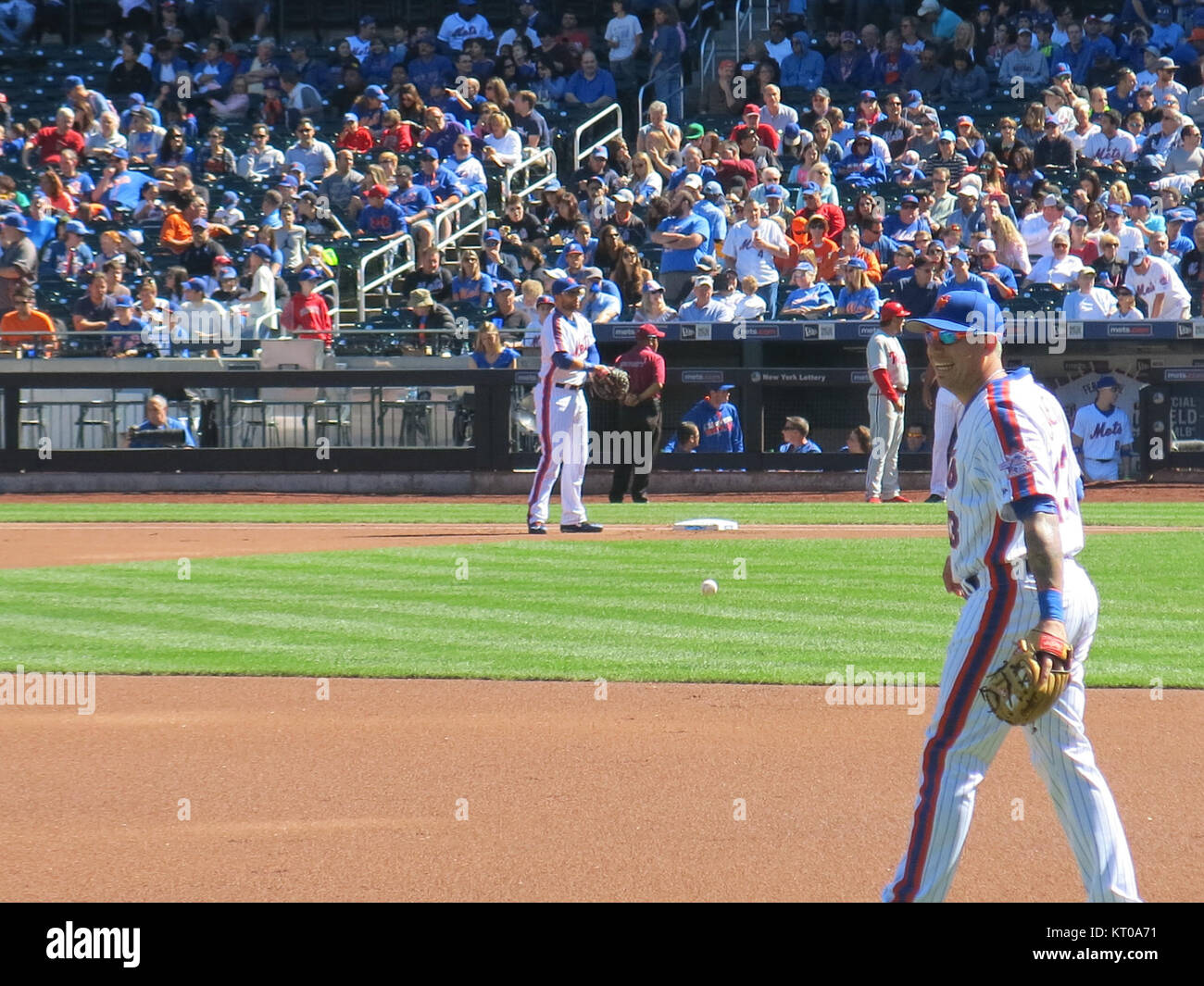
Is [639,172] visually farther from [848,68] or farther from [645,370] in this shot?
[645,370]

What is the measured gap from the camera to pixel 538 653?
29.7 feet

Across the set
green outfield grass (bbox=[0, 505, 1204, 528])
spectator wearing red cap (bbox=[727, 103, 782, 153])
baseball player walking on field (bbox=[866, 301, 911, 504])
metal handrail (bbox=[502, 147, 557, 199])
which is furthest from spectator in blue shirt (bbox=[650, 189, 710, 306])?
baseball player walking on field (bbox=[866, 301, 911, 504])

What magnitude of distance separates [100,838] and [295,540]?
31.8ft

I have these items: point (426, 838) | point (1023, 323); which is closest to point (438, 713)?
point (426, 838)

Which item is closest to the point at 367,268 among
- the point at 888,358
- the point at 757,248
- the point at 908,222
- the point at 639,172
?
the point at 639,172

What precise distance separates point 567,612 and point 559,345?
168 inches

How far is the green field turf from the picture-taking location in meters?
16.7

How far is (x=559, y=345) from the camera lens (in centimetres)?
1427

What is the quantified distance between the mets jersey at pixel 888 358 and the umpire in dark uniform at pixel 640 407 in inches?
90.5

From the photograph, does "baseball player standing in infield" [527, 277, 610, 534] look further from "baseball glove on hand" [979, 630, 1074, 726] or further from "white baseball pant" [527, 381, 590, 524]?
"baseball glove on hand" [979, 630, 1074, 726]

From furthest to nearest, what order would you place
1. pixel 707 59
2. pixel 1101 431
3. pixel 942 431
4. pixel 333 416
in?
pixel 707 59 → pixel 333 416 → pixel 1101 431 → pixel 942 431

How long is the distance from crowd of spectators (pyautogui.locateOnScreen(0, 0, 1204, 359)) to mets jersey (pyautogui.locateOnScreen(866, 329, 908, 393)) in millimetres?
1757

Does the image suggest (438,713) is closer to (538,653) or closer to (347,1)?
(538,653)

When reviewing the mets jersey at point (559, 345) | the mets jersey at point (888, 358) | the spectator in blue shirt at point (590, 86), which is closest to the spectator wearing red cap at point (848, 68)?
the spectator in blue shirt at point (590, 86)
